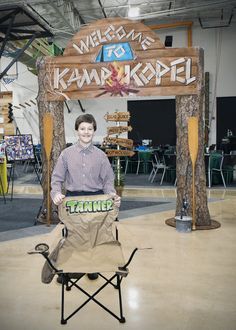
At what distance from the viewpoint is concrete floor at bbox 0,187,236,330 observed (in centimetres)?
246

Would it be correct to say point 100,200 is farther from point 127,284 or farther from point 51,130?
point 51,130

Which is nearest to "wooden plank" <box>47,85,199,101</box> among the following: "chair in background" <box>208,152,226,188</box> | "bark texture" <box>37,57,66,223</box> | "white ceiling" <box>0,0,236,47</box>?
"bark texture" <box>37,57,66,223</box>

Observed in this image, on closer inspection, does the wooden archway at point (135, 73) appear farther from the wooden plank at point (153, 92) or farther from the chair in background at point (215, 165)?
the chair in background at point (215, 165)

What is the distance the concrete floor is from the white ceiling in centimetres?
647

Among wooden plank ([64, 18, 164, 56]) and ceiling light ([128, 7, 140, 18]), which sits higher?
ceiling light ([128, 7, 140, 18])

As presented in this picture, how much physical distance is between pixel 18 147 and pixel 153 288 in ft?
13.2

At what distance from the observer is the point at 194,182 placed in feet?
15.7

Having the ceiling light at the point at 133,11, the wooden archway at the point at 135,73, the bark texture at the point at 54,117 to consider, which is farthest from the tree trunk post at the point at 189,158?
the ceiling light at the point at 133,11

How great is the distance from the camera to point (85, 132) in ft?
8.49

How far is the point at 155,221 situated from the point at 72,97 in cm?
222

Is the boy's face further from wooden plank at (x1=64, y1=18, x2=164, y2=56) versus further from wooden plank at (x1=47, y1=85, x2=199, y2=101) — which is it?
wooden plank at (x1=64, y1=18, x2=164, y2=56)

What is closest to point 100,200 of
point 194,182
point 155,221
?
point 194,182

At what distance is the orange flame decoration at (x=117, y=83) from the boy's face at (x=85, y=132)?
237cm

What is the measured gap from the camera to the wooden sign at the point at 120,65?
4.66m
